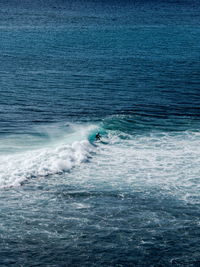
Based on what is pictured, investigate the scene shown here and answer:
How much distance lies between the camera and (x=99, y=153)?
5972 centimetres

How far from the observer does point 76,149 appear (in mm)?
59562

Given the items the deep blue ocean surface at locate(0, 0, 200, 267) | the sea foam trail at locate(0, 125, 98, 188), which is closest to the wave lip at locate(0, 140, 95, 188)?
the sea foam trail at locate(0, 125, 98, 188)

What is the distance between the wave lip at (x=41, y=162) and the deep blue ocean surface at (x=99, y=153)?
13cm

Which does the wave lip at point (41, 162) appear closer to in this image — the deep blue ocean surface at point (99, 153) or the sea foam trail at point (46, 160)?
the sea foam trail at point (46, 160)

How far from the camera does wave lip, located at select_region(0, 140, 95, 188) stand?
2041 inches

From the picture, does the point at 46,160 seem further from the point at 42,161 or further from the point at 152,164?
the point at 152,164

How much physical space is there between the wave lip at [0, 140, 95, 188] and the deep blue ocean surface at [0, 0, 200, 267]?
0.42ft

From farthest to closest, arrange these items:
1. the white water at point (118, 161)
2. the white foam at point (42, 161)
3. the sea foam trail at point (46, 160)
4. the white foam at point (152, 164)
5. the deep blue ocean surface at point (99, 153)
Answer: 1. the sea foam trail at point (46, 160)
2. the white foam at point (42, 161)
3. the white water at point (118, 161)
4. the white foam at point (152, 164)
5. the deep blue ocean surface at point (99, 153)

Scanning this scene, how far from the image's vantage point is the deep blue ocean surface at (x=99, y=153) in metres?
39.0

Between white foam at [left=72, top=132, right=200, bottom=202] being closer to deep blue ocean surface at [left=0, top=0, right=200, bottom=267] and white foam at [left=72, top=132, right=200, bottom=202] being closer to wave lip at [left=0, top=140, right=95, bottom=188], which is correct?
deep blue ocean surface at [left=0, top=0, right=200, bottom=267]

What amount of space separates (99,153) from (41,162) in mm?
8155

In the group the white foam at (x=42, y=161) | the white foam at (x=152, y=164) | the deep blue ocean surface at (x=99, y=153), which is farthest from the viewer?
the white foam at (x=42, y=161)

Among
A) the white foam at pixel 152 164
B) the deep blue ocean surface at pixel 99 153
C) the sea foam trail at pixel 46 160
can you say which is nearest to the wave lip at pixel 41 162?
the sea foam trail at pixel 46 160

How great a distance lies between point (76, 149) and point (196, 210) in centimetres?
2011
